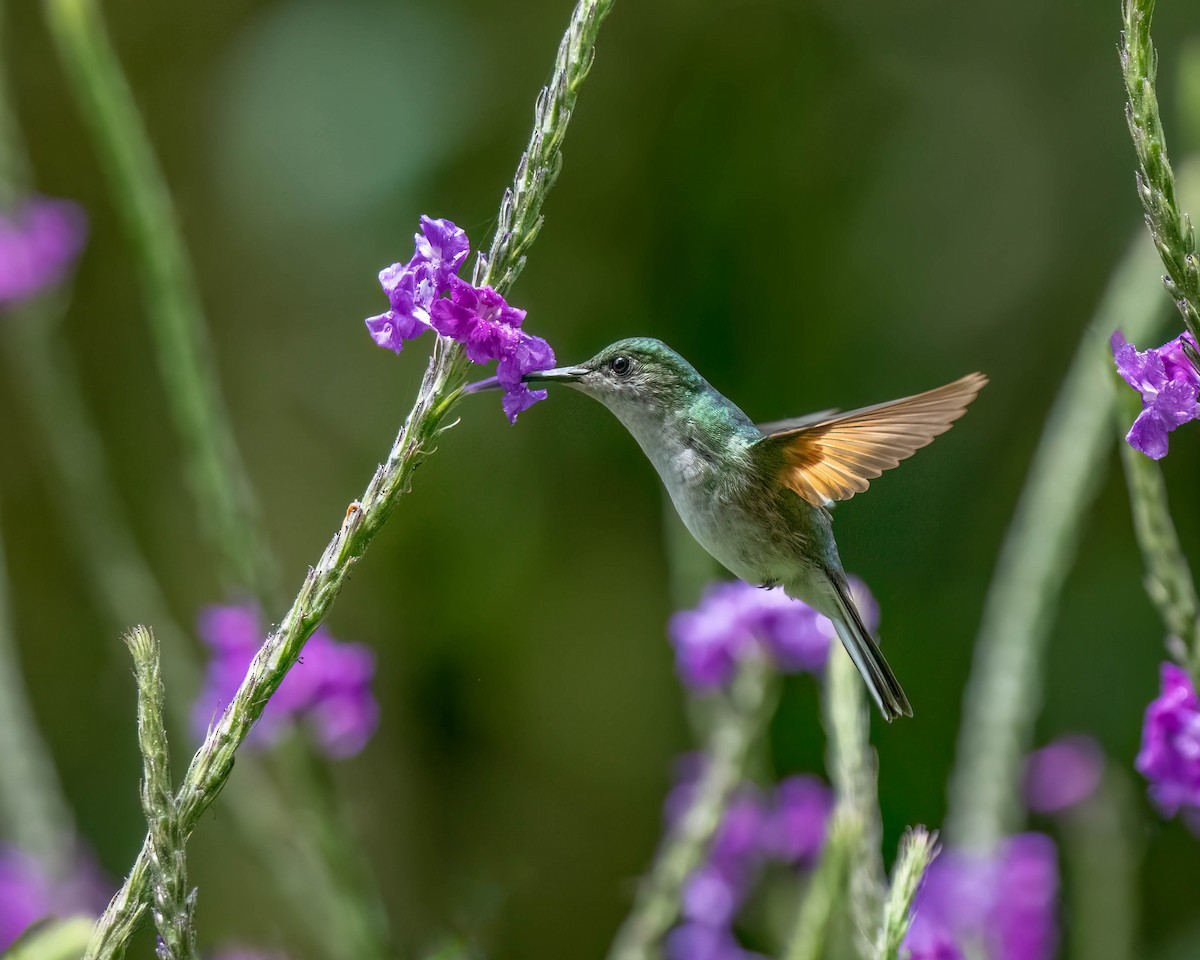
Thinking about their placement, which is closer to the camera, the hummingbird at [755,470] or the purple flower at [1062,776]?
the hummingbird at [755,470]

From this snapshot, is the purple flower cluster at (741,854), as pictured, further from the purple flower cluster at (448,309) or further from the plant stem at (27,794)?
the purple flower cluster at (448,309)

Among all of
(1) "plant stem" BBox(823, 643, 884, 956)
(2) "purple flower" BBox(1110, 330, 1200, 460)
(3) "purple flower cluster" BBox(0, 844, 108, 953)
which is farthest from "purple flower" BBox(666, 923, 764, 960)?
(2) "purple flower" BBox(1110, 330, 1200, 460)

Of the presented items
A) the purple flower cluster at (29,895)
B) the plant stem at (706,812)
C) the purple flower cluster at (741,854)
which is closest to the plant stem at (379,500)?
the plant stem at (706,812)

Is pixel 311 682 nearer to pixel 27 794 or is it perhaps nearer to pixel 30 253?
pixel 27 794

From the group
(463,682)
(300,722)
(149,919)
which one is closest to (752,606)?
(300,722)

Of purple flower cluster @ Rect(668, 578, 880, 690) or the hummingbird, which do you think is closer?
the hummingbird

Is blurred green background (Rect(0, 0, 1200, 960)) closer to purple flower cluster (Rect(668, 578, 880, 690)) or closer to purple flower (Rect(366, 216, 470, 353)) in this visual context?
purple flower cluster (Rect(668, 578, 880, 690))

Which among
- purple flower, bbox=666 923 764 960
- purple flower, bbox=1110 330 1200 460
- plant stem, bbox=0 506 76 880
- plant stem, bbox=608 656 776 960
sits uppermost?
purple flower, bbox=1110 330 1200 460
